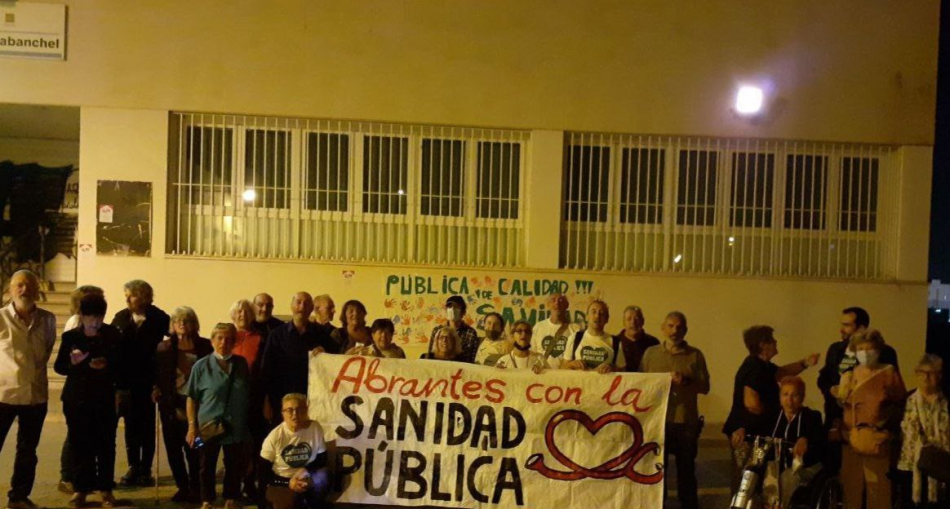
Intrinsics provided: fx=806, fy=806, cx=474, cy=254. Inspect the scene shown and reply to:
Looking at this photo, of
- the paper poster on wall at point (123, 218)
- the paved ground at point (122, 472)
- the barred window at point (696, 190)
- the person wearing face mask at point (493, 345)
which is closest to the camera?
the paved ground at point (122, 472)

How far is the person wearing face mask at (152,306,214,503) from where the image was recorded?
6691 millimetres

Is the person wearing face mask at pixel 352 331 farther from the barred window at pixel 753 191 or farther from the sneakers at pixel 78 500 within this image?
the barred window at pixel 753 191

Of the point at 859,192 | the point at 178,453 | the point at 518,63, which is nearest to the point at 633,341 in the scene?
the point at 178,453

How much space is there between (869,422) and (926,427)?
403mm

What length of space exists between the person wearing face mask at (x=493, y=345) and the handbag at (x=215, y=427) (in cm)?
210

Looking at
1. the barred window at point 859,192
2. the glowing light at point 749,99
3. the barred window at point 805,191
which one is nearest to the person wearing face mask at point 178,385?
the glowing light at point 749,99

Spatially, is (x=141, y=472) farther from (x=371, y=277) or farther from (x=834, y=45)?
(x=834, y=45)

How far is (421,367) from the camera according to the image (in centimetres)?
652

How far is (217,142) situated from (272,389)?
474cm

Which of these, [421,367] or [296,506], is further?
[421,367]

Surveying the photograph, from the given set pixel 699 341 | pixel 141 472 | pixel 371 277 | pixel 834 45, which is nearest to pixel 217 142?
pixel 371 277

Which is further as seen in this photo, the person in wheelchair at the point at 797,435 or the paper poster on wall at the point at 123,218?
the paper poster on wall at the point at 123,218

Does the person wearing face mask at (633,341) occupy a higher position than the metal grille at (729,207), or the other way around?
the metal grille at (729,207)

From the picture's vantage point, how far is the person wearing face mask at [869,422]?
6.40 m
